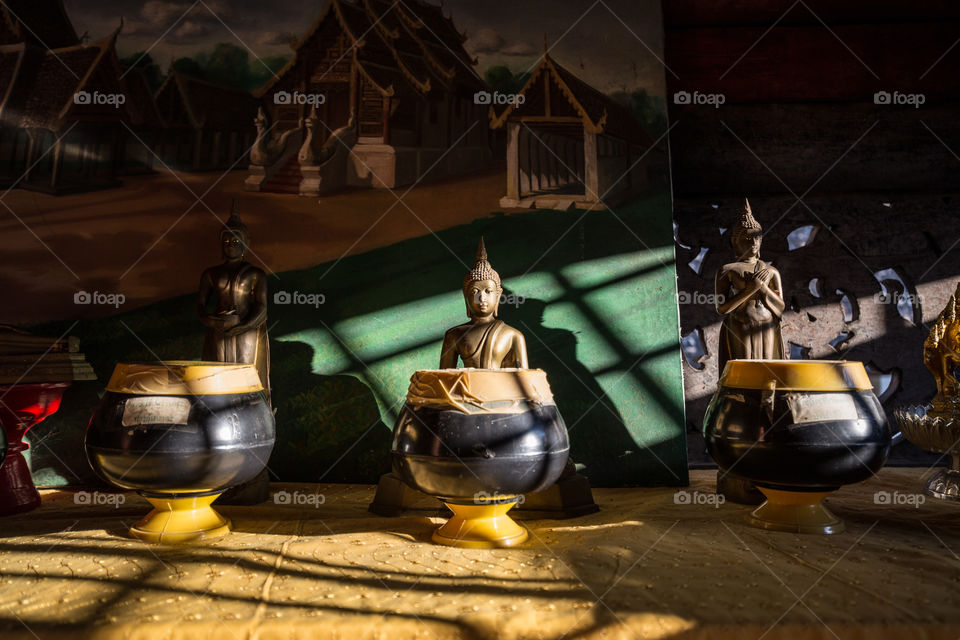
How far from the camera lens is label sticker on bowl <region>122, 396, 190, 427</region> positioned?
2020 millimetres

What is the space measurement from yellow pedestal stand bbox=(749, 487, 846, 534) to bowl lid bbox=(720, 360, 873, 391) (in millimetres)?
337

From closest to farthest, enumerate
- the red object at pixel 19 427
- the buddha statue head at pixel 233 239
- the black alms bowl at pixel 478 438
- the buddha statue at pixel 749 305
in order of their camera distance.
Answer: the black alms bowl at pixel 478 438 → the red object at pixel 19 427 → the buddha statue at pixel 749 305 → the buddha statue head at pixel 233 239

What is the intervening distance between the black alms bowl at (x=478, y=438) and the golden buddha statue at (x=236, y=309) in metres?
1.06

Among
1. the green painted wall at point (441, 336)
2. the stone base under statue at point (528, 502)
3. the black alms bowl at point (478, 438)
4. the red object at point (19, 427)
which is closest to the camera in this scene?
the black alms bowl at point (478, 438)

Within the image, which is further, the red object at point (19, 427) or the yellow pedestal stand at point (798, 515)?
the red object at point (19, 427)

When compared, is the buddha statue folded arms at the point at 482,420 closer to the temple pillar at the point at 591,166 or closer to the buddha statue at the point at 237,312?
the buddha statue at the point at 237,312

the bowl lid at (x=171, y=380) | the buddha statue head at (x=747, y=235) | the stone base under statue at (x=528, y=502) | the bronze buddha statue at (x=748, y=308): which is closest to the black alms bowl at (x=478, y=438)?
the stone base under statue at (x=528, y=502)

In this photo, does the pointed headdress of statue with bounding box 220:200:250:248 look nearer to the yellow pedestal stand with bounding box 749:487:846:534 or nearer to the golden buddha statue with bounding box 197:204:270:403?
the golden buddha statue with bounding box 197:204:270:403

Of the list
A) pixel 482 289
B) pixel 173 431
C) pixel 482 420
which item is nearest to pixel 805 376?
pixel 482 420

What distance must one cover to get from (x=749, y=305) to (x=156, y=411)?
7.07 feet

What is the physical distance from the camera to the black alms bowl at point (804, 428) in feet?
6.74

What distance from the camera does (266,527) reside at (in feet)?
7.57

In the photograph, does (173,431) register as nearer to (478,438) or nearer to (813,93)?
(478,438)

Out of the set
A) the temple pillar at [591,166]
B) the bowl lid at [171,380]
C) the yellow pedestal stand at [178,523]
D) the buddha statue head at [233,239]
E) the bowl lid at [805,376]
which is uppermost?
the temple pillar at [591,166]
